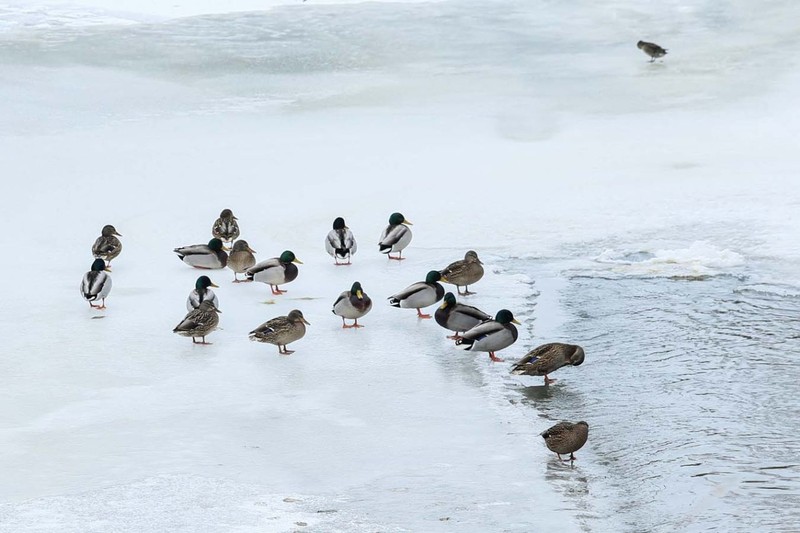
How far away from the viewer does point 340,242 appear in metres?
10.5

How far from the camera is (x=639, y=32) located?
67.4ft

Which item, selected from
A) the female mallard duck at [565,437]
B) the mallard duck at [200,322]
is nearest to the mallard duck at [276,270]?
the mallard duck at [200,322]

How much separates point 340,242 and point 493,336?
272 centimetres

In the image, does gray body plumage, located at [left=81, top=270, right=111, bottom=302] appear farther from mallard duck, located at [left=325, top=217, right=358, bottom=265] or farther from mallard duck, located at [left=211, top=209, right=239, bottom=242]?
mallard duck, located at [left=325, top=217, right=358, bottom=265]

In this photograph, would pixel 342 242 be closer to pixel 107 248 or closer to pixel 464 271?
pixel 464 271

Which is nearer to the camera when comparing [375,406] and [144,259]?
[375,406]

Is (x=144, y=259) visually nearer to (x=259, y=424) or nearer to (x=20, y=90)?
(x=259, y=424)

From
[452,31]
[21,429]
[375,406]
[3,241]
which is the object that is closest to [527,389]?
[375,406]

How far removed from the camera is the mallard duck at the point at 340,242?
1051 cm

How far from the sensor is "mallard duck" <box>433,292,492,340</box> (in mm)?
8617

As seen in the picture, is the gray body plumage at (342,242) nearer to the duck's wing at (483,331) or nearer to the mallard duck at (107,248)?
the mallard duck at (107,248)

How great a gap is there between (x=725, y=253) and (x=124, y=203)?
6392 millimetres

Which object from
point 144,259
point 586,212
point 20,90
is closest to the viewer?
point 144,259

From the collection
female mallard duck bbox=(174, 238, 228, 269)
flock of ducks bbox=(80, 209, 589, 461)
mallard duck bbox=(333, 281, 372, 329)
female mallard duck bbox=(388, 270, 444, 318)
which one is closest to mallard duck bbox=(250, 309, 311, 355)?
flock of ducks bbox=(80, 209, 589, 461)
